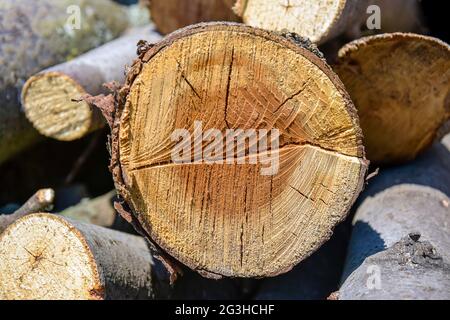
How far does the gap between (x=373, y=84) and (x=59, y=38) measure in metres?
1.38

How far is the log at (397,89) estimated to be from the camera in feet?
7.02

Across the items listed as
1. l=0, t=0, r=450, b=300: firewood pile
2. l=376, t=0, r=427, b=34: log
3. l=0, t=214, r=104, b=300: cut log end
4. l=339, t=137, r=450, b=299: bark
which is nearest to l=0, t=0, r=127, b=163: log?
l=0, t=0, r=450, b=300: firewood pile

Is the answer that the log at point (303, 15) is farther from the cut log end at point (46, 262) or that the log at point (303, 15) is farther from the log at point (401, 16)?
the cut log end at point (46, 262)

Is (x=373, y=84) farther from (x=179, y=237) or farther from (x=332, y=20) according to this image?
(x=179, y=237)

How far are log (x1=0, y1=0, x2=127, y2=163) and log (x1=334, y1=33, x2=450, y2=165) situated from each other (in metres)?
1.26

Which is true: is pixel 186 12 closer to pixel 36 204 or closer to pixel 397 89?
pixel 397 89

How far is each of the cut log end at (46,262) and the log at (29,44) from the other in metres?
0.84

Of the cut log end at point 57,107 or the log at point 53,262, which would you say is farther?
the cut log end at point 57,107

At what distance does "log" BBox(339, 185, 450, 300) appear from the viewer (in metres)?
1.66

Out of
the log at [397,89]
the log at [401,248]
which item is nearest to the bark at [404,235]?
the log at [401,248]

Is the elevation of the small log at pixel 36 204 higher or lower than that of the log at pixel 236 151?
lower

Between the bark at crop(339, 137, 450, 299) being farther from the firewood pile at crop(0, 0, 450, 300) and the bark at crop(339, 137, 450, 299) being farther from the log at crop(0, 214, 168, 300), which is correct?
the log at crop(0, 214, 168, 300)
